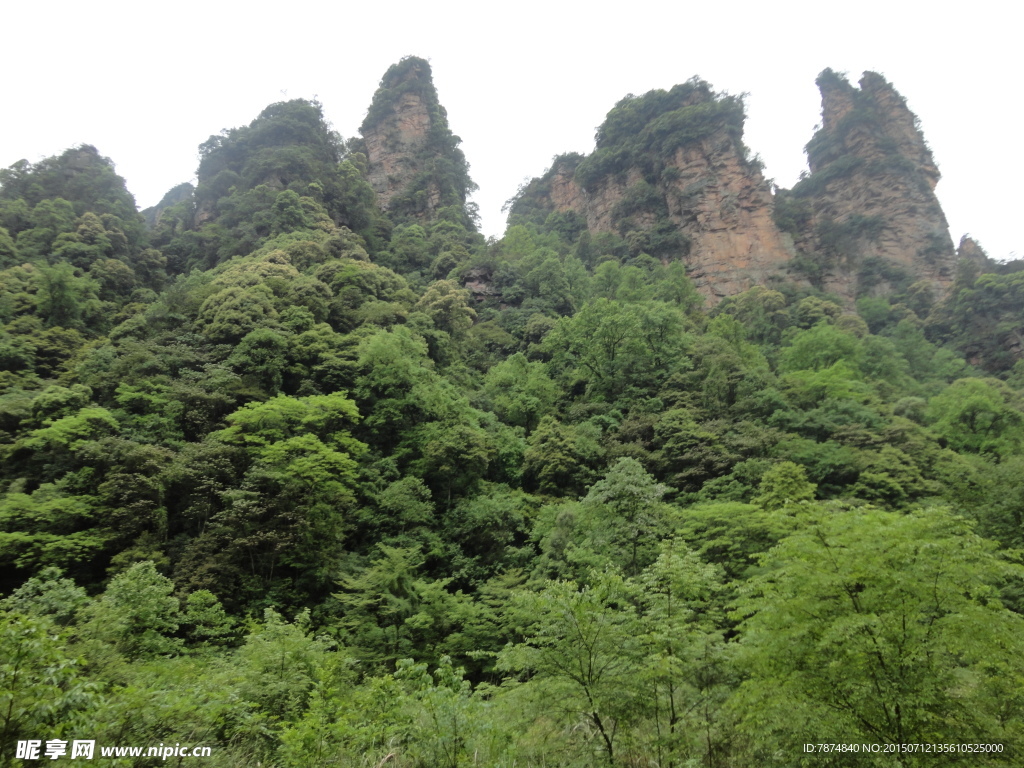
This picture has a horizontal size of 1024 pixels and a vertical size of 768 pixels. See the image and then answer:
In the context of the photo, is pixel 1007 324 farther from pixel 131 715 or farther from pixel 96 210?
pixel 96 210

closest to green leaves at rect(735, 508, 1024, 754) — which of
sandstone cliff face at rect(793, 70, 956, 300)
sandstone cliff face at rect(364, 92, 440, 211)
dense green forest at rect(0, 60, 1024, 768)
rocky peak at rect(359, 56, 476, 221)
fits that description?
dense green forest at rect(0, 60, 1024, 768)

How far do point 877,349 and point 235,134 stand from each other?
187ft

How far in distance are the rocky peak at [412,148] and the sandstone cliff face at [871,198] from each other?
Answer: 39.1 m

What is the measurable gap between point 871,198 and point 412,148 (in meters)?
51.3

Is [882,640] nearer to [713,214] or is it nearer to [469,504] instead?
[469,504]

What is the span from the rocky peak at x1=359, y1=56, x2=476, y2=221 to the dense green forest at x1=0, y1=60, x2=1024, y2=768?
1283 cm

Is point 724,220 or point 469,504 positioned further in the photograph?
point 724,220

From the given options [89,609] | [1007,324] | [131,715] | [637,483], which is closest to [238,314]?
[89,609]

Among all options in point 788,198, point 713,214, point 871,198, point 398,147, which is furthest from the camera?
point 398,147

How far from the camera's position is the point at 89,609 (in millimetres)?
8961

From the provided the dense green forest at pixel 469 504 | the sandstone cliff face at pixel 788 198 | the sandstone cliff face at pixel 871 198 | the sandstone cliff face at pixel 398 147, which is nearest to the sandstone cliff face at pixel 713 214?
the sandstone cliff face at pixel 788 198

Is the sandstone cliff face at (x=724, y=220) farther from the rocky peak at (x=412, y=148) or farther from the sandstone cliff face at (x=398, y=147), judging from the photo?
the sandstone cliff face at (x=398, y=147)

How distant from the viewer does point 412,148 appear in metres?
61.4

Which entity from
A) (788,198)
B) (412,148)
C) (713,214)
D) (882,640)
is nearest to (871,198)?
(788,198)
